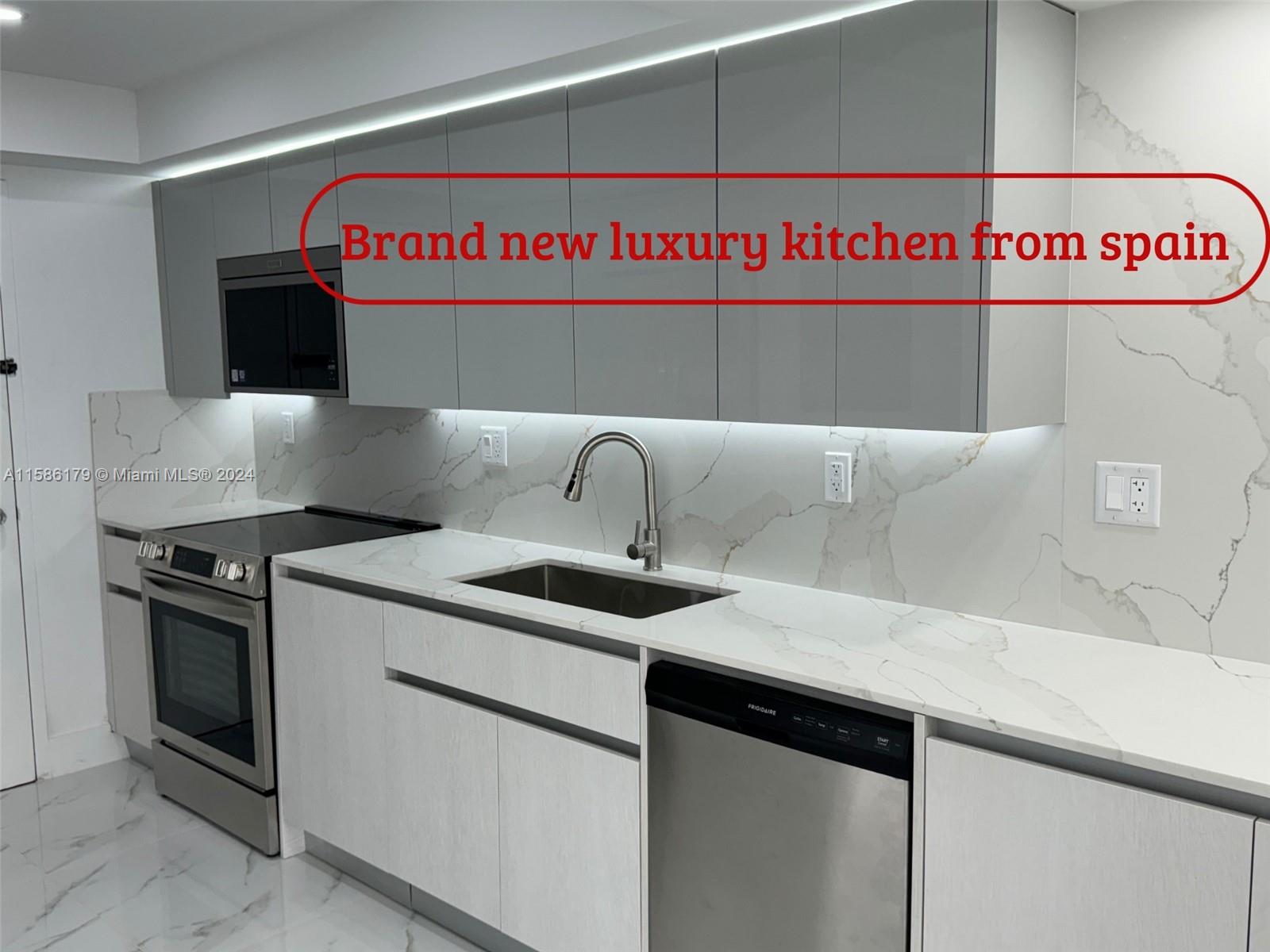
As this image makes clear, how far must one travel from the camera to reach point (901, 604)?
2533 mm

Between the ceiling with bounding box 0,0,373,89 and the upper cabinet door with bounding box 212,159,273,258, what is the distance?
0.37 m

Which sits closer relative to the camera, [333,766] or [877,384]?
[877,384]

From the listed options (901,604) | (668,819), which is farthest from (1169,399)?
(668,819)

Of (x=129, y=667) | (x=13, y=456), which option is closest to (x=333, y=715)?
(x=129, y=667)

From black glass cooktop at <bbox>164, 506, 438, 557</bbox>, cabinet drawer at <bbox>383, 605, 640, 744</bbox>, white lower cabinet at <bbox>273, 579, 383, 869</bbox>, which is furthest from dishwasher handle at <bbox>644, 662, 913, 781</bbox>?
black glass cooktop at <bbox>164, 506, 438, 557</bbox>

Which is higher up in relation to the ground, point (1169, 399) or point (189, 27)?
point (189, 27)

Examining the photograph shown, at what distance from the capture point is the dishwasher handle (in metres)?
1.89

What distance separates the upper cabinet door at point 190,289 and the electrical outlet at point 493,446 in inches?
45.1

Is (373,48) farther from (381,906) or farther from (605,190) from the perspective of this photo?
(381,906)

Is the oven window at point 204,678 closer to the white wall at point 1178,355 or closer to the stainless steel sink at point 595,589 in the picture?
the stainless steel sink at point 595,589

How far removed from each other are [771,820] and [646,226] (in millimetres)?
1377

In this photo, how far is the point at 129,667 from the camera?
158 inches

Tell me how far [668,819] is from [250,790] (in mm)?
1749

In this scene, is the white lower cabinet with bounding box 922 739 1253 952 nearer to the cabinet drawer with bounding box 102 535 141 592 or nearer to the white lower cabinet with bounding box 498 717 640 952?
the white lower cabinet with bounding box 498 717 640 952
